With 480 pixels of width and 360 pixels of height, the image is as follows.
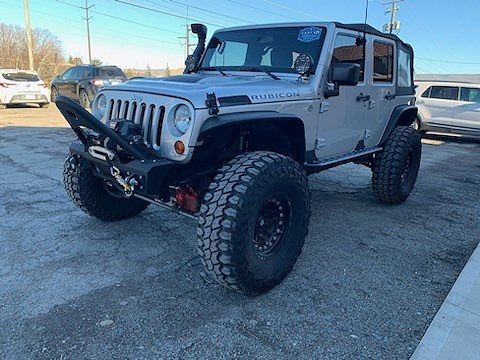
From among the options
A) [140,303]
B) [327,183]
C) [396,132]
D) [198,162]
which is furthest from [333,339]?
[327,183]

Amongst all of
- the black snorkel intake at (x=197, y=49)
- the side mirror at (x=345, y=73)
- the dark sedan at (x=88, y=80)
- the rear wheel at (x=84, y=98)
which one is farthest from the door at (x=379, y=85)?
the rear wheel at (x=84, y=98)

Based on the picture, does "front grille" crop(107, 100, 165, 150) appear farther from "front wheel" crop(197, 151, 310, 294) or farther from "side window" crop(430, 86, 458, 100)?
"side window" crop(430, 86, 458, 100)

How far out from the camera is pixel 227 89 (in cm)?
274

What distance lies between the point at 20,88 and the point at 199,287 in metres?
14.1

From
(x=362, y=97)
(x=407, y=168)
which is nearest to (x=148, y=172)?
(x=362, y=97)

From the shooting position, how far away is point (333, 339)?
230 cm

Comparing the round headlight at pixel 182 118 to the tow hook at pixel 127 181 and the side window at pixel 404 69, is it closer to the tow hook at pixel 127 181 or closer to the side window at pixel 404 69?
the tow hook at pixel 127 181

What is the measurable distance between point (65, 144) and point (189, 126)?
6488mm

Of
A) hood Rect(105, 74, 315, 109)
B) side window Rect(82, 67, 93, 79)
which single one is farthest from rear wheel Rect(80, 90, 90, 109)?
hood Rect(105, 74, 315, 109)

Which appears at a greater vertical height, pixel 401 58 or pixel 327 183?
pixel 401 58

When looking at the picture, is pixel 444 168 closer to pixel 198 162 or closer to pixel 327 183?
pixel 327 183

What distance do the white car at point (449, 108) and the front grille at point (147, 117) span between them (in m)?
10.7

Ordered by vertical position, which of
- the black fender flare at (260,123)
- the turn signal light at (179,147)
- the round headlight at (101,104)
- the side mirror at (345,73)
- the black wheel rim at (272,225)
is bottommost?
the black wheel rim at (272,225)

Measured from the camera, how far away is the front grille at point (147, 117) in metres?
2.67
